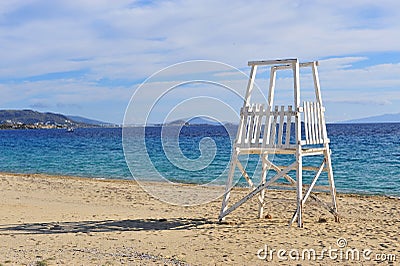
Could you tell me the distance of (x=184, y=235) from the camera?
423 inches

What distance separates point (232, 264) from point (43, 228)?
4.99m

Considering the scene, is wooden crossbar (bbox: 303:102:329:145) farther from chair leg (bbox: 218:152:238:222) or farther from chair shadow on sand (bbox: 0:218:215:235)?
chair shadow on sand (bbox: 0:218:215:235)

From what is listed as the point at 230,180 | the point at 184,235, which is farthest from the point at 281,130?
the point at 184,235

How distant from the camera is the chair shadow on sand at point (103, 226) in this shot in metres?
11.3

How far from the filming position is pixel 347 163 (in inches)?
1571

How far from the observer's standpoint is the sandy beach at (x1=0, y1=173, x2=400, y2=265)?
8.95m

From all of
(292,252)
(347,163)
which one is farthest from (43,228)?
(347,163)

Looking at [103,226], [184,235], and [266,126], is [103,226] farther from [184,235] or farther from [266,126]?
[266,126]

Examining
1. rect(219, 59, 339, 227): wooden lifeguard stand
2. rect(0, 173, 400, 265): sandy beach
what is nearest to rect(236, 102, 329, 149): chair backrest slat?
rect(219, 59, 339, 227): wooden lifeguard stand

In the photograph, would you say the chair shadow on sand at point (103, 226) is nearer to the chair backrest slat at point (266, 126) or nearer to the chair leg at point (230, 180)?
the chair leg at point (230, 180)

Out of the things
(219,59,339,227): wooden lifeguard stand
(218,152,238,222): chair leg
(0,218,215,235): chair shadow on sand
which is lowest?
(0,218,215,235): chair shadow on sand

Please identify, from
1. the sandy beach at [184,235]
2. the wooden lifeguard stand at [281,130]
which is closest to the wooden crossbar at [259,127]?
the wooden lifeguard stand at [281,130]

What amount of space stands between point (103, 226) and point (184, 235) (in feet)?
7.16

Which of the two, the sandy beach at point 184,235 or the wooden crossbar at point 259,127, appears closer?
the sandy beach at point 184,235
